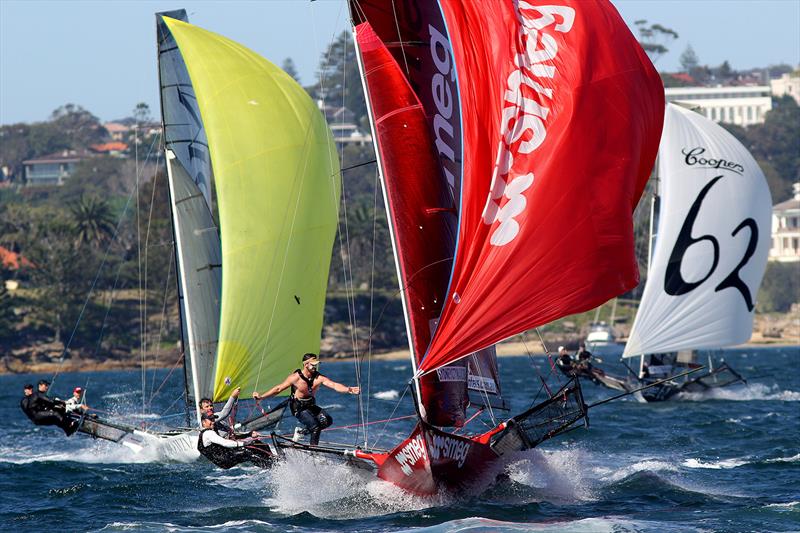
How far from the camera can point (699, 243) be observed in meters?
38.7

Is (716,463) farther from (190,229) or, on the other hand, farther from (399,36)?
(190,229)

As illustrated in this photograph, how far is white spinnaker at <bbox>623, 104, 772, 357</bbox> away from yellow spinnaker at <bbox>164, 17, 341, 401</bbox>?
14281 millimetres

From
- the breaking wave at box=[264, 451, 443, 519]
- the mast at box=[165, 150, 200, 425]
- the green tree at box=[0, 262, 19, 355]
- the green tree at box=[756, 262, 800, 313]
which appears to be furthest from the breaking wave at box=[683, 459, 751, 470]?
the green tree at box=[756, 262, 800, 313]

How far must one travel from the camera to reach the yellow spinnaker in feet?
86.6

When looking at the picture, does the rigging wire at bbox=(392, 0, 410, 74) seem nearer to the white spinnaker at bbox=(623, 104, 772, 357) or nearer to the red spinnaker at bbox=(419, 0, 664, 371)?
the red spinnaker at bbox=(419, 0, 664, 371)

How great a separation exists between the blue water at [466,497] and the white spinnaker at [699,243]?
4.09m

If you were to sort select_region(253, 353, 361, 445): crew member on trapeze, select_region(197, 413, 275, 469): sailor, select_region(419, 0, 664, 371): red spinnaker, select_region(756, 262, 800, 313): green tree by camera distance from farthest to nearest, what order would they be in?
select_region(756, 262, 800, 313): green tree, select_region(197, 413, 275, 469): sailor, select_region(253, 353, 361, 445): crew member on trapeze, select_region(419, 0, 664, 371): red spinnaker

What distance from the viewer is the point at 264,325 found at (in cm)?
2644

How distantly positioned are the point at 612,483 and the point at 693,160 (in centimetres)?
1773

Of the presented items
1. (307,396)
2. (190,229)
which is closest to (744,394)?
(190,229)

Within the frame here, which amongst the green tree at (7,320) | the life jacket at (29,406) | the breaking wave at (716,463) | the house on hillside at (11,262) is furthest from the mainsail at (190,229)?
the house on hillside at (11,262)

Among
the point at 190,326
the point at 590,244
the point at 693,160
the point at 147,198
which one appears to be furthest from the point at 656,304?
the point at 147,198

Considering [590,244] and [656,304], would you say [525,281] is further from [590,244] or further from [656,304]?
[656,304]

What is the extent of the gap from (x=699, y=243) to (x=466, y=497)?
67.2 feet
